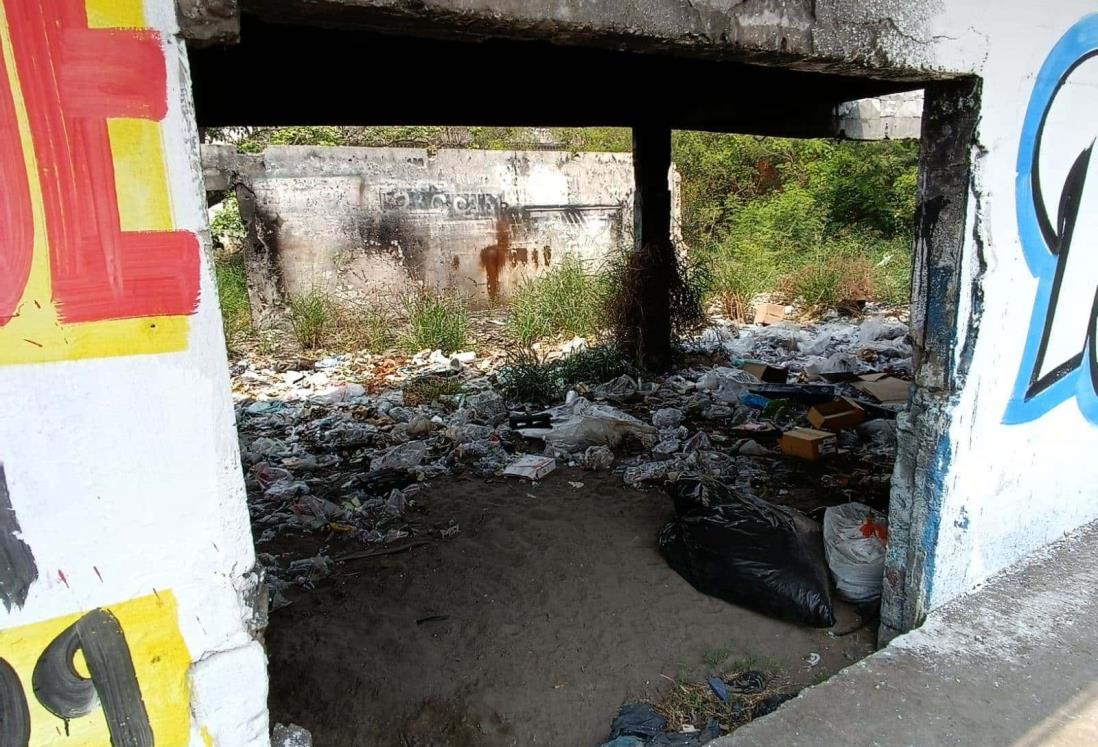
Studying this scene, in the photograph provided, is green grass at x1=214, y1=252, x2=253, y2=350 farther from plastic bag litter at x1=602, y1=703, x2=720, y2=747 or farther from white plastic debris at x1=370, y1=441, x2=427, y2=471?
plastic bag litter at x1=602, y1=703, x2=720, y2=747

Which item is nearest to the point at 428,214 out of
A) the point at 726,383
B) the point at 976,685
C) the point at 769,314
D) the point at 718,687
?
the point at 769,314

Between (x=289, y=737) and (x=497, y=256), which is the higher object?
(x=497, y=256)

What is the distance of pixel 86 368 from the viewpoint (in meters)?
1.19

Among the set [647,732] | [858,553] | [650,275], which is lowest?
[647,732]

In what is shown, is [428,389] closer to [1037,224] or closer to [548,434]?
[548,434]

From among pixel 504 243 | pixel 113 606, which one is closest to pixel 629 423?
pixel 113 606

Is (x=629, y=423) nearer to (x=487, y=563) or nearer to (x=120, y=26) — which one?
(x=487, y=563)

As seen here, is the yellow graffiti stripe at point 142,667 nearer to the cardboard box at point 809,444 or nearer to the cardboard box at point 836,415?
the cardboard box at point 809,444

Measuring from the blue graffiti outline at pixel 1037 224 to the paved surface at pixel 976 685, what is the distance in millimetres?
733

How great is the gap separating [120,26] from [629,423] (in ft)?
13.8

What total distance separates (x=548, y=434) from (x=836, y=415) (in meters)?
2.05

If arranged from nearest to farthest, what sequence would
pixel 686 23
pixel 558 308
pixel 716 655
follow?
1. pixel 686 23
2. pixel 716 655
3. pixel 558 308

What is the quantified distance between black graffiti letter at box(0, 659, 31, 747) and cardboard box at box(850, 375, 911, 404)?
219 inches

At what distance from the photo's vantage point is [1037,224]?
259 cm
